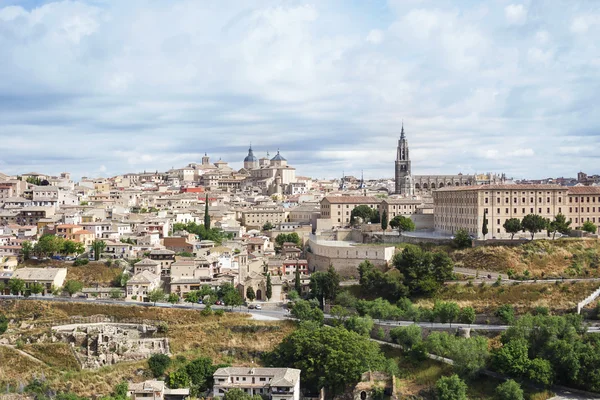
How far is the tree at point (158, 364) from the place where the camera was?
39.7 meters

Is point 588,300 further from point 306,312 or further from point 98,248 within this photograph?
point 98,248

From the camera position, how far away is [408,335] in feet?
133

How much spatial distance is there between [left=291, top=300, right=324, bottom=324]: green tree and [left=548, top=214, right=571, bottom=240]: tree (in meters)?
20.9

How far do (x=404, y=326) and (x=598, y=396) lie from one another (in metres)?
11.7

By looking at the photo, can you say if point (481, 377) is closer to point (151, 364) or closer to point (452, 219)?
point (151, 364)

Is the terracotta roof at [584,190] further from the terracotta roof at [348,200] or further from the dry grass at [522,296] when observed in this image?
the terracotta roof at [348,200]

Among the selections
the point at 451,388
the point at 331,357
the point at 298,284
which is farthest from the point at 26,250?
the point at 451,388

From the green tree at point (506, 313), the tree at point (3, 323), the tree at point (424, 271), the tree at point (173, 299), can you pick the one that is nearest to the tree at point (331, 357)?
the tree at point (424, 271)

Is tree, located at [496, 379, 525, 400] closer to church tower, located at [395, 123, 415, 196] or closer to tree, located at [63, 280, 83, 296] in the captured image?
tree, located at [63, 280, 83, 296]

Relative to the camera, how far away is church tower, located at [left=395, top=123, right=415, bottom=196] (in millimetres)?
111375

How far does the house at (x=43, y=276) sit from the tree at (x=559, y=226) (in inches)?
1510

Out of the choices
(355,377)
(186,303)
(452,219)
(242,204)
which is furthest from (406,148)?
(355,377)

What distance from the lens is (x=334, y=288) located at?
49375 millimetres

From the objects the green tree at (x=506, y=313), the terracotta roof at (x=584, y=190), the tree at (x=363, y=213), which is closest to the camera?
the green tree at (x=506, y=313)
